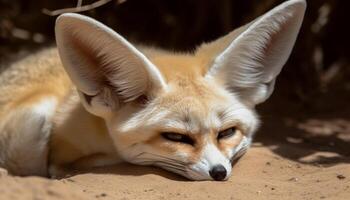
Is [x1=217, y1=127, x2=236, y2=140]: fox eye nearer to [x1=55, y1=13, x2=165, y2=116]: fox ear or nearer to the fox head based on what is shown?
the fox head

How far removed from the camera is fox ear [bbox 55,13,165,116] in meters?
4.15

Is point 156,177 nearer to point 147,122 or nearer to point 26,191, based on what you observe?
point 147,122

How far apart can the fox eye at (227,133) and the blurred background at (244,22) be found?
1891 millimetres

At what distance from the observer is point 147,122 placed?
427 cm

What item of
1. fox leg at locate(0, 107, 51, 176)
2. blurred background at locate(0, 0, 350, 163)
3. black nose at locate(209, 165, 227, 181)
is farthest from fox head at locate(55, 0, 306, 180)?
blurred background at locate(0, 0, 350, 163)

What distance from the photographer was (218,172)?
4.06 m

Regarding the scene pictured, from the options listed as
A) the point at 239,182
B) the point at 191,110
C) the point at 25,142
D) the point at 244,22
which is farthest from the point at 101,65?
the point at 244,22

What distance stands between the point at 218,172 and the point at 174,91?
0.60m

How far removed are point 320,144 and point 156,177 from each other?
6.50ft

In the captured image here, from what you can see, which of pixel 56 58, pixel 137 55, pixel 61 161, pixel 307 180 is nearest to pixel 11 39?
pixel 56 58

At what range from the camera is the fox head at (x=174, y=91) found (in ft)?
13.7

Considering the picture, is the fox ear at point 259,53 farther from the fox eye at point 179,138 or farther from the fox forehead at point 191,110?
the fox eye at point 179,138

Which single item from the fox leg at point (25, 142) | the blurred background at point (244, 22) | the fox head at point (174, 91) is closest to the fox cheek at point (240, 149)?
the fox head at point (174, 91)

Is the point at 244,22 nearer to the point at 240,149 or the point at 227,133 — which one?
the point at 240,149
